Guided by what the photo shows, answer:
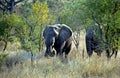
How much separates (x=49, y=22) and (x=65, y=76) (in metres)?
10.6

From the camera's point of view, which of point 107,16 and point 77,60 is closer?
point 107,16

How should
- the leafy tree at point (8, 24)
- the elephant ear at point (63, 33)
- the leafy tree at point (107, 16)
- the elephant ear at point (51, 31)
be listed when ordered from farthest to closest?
the leafy tree at point (8, 24) → the elephant ear at point (63, 33) → the elephant ear at point (51, 31) → the leafy tree at point (107, 16)

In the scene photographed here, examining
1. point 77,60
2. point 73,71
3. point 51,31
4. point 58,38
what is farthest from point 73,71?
point 58,38

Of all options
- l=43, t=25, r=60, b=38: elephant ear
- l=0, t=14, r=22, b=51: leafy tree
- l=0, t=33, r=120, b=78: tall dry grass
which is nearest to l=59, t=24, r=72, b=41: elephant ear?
l=43, t=25, r=60, b=38: elephant ear

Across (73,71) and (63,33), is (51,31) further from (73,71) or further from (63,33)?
(73,71)

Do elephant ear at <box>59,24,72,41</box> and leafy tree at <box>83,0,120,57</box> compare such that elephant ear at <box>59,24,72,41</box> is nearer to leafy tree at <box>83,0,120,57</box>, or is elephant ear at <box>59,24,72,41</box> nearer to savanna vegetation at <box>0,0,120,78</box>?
savanna vegetation at <box>0,0,120,78</box>

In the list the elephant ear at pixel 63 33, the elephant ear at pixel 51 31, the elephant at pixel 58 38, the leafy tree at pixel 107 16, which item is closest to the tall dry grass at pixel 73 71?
the leafy tree at pixel 107 16

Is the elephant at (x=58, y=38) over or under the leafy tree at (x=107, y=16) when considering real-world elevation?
under

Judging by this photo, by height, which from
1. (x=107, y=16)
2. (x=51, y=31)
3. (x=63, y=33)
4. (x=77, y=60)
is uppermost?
(x=107, y=16)

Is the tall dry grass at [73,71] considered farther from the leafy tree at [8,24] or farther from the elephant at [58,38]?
the leafy tree at [8,24]

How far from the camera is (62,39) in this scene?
57.7 ft

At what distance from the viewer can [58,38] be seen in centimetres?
1750

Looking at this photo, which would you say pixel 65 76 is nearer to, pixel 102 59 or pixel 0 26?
pixel 102 59

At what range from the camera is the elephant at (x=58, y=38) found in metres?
16.5
